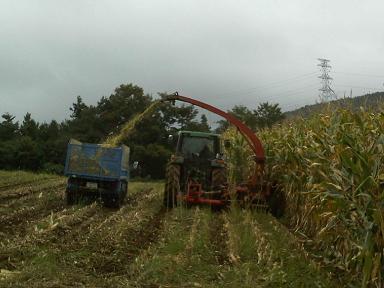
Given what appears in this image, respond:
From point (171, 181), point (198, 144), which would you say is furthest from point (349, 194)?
point (198, 144)

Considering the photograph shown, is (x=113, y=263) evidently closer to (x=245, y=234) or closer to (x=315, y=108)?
(x=245, y=234)

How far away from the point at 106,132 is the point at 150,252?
125 ft

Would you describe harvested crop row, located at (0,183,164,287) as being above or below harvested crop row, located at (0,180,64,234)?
above

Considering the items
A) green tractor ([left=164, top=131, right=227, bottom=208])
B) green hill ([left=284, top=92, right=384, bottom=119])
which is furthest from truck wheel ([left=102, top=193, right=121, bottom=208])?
green hill ([left=284, top=92, right=384, bottom=119])

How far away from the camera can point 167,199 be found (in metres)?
13.9

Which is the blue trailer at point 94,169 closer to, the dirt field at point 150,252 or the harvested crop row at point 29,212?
the harvested crop row at point 29,212

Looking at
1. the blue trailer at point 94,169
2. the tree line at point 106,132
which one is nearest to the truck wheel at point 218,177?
the blue trailer at point 94,169

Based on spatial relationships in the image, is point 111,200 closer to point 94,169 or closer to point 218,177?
point 94,169

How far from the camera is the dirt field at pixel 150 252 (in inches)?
236

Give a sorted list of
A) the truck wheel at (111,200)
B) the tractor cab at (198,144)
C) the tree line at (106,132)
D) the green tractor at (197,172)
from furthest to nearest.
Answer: the tree line at (106,132) < the tractor cab at (198,144) < the truck wheel at (111,200) < the green tractor at (197,172)

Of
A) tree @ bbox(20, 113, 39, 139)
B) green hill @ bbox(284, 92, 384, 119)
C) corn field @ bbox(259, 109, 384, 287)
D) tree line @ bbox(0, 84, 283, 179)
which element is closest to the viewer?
corn field @ bbox(259, 109, 384, 287)

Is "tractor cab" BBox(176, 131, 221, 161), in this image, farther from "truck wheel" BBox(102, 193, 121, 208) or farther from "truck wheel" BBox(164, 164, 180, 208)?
"truck wheel" BBox(102, 193, 121, 208)

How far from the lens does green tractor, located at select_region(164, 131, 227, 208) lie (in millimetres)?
13195

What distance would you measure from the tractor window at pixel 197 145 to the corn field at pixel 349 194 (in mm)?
5051
